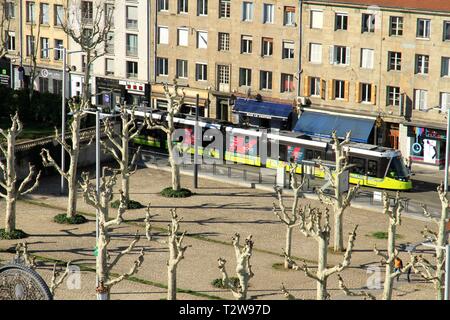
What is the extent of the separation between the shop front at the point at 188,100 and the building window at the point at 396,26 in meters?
Answer: 16.8

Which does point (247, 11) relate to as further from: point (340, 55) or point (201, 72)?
point (340, 55)

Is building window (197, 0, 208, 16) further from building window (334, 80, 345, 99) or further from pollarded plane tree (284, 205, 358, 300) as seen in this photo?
pollarded plane tree (284, 205, 358, 300)

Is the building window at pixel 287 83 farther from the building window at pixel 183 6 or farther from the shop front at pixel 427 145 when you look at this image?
the shop front at pixel 427 145

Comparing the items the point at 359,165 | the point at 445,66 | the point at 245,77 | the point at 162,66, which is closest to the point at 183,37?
the point at 162,66

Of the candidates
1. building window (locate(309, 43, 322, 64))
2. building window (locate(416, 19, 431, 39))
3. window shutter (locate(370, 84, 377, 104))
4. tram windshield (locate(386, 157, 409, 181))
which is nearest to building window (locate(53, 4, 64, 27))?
building window (locate(309, 43, 322, 64))

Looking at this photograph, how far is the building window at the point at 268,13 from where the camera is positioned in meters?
93.8

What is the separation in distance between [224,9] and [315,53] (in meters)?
8.73

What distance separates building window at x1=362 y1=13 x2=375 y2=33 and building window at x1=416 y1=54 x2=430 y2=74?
415 cm

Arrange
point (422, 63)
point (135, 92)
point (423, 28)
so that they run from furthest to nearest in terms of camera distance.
Answer: point (135, 92), point (422, 63), point (423, 28)

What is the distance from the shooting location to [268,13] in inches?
3703

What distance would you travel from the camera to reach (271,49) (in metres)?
94.4

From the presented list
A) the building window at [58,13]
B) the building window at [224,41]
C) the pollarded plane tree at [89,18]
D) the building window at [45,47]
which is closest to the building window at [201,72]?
the building window at [224,41]

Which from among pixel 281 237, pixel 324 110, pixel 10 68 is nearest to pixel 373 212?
pixel 281 237

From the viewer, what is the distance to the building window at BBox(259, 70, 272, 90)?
94.5m
